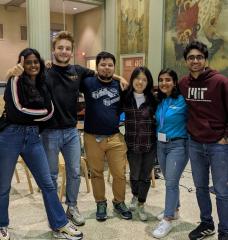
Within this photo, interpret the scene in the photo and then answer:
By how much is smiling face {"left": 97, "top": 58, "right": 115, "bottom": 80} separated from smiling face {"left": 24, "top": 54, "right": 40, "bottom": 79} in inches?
23.6

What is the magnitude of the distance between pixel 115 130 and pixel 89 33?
303 inches

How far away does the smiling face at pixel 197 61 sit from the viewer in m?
2.29

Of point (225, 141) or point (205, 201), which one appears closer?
point (225, 141)

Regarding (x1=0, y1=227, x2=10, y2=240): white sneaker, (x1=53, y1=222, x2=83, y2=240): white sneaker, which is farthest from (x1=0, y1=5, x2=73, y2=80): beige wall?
(x1=53, y1=222, x2=83, y2=240): white sneaker

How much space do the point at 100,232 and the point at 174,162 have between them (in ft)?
2.91

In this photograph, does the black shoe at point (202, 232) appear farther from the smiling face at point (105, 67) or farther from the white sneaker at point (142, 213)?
the smiling face at point (105, 67)

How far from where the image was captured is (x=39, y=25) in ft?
24.2

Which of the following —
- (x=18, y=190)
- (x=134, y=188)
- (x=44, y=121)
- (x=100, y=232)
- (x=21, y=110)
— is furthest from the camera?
(x=18, y=190)

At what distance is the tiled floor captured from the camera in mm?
2645

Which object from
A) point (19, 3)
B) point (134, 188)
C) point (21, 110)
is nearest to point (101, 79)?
point (21, 110)

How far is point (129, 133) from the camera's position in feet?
9.18

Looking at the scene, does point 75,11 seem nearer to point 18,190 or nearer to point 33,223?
point 18,190

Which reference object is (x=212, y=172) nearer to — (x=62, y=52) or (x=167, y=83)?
(x=167, y=83)

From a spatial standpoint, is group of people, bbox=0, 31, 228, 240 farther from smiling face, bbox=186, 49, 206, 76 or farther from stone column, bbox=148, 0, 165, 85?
stone column, bbox=148, 0, 165, 85
